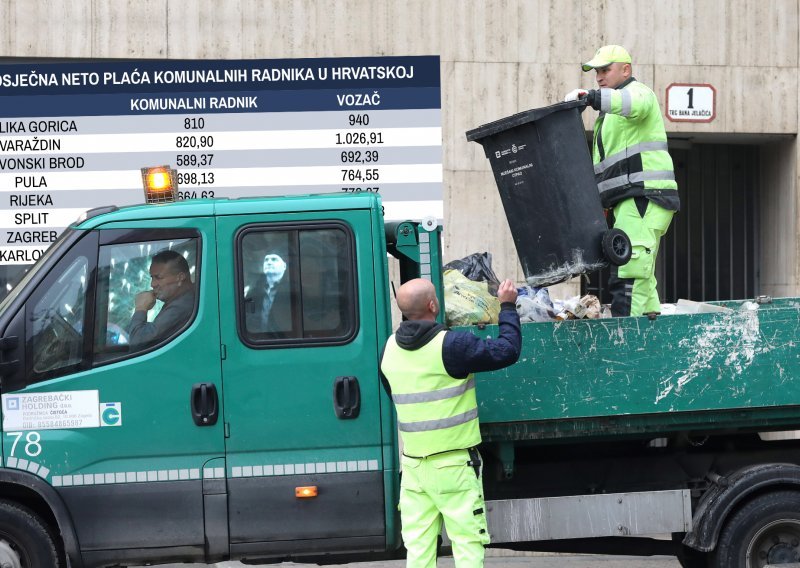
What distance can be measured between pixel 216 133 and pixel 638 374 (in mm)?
4723

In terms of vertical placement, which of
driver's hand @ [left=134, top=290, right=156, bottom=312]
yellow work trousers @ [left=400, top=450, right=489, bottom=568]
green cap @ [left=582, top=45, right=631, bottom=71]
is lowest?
yellow work trousers @ [left=400, top=450, right=489, bottom=568]

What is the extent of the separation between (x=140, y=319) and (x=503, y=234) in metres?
4.37

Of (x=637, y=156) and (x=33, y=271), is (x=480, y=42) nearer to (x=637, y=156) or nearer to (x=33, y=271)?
(x=637, y=156)

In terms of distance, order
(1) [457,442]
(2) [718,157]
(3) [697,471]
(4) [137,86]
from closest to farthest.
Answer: (1) [457,442]
(3) [697,471]
(4) [137,86]
(2) [718,157]

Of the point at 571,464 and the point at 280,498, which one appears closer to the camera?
the point at 280,498

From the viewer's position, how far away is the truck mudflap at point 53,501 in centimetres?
507

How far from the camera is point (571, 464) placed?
5.75 metres

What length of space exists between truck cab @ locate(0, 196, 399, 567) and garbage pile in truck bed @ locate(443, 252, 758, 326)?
0.41 meters

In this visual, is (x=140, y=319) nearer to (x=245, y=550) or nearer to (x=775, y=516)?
(x=245, y=550)

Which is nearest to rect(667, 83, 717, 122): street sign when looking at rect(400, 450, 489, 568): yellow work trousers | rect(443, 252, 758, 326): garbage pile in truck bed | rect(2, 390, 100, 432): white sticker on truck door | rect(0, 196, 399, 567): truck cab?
rect(443, 252, 758, 326): garbage pile in truck bed

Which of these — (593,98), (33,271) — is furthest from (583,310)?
(33,271)

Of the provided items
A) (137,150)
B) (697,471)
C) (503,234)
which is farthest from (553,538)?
(137,150)

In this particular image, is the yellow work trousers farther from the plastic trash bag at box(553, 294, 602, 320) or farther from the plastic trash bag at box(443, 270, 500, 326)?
the plastic trash bag at box(553, 294, 602, 320)

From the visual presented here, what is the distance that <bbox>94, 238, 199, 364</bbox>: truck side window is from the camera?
16.9ft
